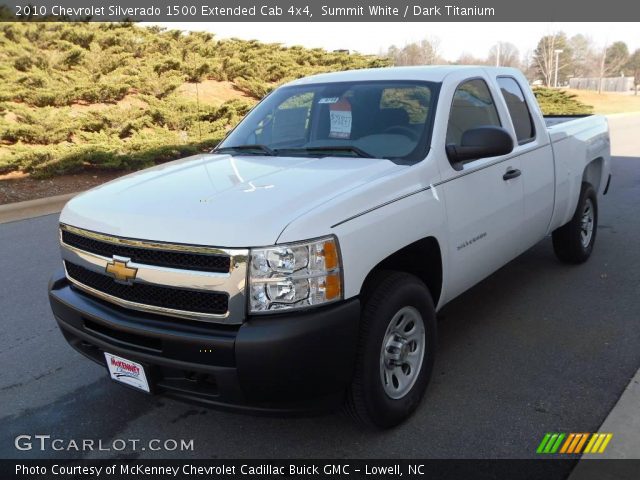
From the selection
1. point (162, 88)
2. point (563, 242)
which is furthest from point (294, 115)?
point (162, 88)

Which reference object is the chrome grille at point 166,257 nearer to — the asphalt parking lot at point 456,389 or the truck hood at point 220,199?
the truck hood at point 220,199

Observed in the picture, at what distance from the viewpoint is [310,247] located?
96.2 inches

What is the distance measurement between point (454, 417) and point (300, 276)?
1336 mm

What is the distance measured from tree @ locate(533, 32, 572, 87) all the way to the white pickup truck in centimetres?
4793

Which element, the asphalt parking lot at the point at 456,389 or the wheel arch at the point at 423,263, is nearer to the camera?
the asphalt parking lot at the point at 456,389

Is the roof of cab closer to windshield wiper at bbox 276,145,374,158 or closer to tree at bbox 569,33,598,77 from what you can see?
windshield wiper at bbox 276,145,374,158

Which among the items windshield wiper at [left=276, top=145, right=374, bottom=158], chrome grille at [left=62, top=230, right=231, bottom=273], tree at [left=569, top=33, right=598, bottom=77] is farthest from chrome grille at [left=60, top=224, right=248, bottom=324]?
tree at [left=569, top=33, right=598, bottom=77]

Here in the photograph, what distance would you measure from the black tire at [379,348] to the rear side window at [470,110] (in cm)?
105

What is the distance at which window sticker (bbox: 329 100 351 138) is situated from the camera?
3689mm

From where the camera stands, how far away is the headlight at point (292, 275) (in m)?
2.41

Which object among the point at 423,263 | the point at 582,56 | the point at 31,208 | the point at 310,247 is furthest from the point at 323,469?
the point at 582,56

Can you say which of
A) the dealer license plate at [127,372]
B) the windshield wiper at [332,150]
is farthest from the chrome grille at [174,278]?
the windshield wiper at [332,150]

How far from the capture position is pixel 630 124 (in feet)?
77.6

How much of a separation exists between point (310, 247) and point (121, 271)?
0.93 meters
